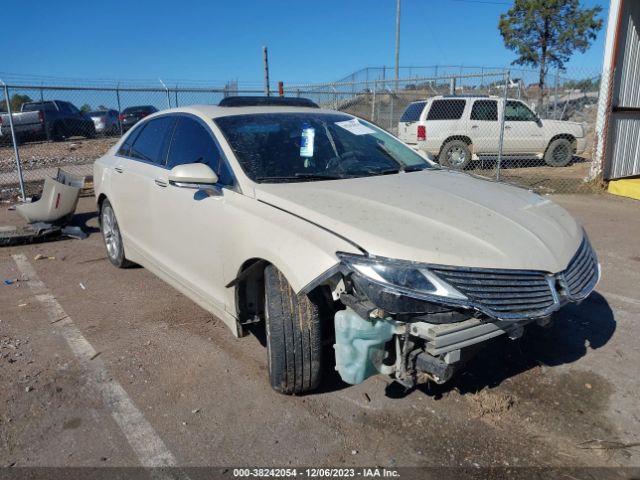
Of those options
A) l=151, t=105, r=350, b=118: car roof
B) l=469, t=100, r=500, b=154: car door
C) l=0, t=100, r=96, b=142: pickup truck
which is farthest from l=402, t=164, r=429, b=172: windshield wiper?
l=0, t=100, r=96, b=142: pickup truck

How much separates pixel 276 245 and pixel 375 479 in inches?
49.8

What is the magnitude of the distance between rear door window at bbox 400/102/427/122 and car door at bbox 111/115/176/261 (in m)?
8.99

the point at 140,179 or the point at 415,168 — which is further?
the point at 140,179

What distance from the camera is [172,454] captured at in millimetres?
2660

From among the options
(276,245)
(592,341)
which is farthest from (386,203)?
(592,341)

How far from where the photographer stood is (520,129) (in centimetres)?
1323

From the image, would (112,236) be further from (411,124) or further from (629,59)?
(629,59)

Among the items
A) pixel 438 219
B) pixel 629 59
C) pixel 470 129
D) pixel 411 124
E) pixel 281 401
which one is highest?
pixel 629 59

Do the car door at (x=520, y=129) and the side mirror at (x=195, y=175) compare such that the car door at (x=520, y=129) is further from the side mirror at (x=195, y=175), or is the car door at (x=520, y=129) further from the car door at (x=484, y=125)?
the side mirror at (x=195, y=175)

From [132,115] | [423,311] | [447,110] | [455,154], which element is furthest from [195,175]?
[132,115]

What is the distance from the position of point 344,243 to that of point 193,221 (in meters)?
1.51

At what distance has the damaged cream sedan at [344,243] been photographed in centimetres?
246

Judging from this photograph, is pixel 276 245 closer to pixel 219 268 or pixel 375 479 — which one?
pixel 219 268

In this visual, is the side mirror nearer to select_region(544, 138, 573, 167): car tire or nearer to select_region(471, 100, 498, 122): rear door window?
select_region(471, 100, 498, 122): rear door window
